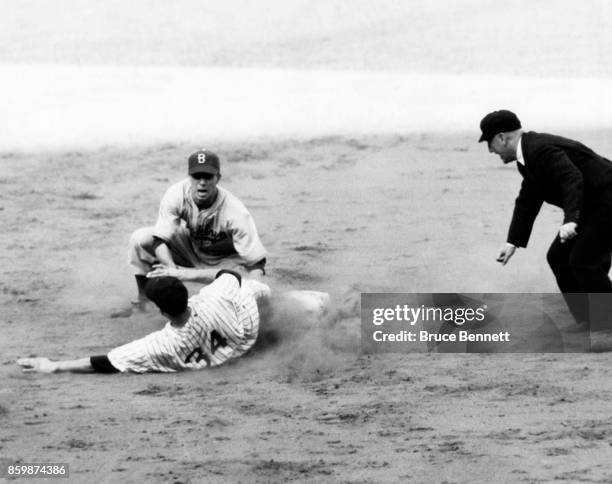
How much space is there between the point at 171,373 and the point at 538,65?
336 inches

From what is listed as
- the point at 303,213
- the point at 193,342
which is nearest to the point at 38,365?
the point at 193,342

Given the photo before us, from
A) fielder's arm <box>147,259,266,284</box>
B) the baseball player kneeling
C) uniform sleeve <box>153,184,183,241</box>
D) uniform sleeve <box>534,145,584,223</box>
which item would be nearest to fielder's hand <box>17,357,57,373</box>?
the baseball player kneeling

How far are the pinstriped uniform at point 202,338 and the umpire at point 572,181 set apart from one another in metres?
1.46

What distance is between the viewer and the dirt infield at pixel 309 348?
5.63m

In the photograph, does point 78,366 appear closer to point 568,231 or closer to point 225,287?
point 225,287

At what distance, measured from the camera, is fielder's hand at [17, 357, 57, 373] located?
278 inches

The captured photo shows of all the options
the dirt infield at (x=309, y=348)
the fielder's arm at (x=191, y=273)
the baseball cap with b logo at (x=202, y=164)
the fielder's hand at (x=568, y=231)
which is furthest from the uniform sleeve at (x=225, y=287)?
the fielder's hand at (x=568, y=231)

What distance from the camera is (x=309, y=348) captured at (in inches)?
287

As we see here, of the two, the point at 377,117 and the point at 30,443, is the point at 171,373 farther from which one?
the point at 377,117

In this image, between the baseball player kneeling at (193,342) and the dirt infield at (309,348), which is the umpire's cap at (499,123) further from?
the baseball player kneeling at (193,342)

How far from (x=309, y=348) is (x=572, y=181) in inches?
62.2

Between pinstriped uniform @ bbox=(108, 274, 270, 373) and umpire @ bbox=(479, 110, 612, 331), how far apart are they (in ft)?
4.78

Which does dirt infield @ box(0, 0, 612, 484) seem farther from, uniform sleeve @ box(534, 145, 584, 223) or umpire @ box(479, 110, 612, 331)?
uniform sleeve @ box(534, 145, 584, 223)

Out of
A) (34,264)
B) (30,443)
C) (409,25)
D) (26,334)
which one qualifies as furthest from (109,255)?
(409,25)
